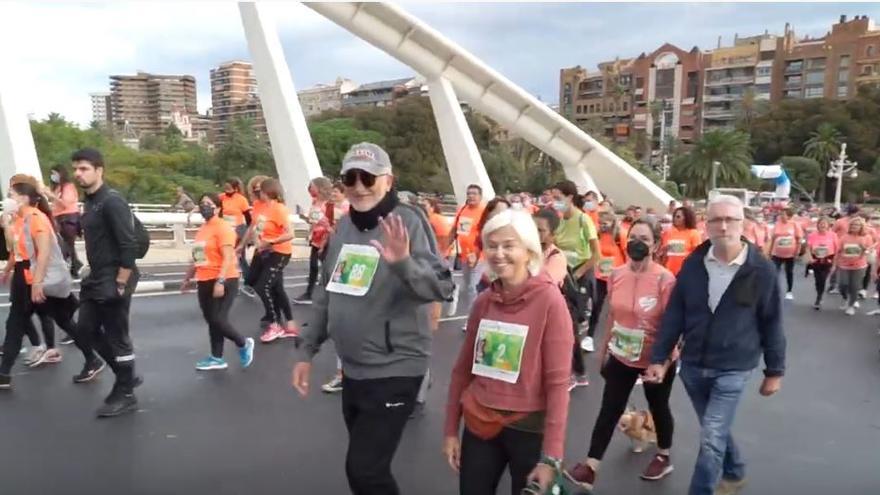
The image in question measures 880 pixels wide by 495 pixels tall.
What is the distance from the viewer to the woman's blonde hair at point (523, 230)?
2.52m

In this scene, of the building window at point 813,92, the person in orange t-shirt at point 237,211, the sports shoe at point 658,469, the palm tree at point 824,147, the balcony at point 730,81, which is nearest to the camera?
the sports shoe at point 658,469

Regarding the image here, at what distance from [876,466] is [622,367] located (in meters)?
2.02

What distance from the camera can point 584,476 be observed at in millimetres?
3889

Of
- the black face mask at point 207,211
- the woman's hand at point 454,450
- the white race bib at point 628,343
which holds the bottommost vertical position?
the woman's hand at point 454,450

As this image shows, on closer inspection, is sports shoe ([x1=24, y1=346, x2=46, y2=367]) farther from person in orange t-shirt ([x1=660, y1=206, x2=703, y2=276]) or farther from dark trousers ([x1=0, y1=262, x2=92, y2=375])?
person in orange t-shirt ([x1=660, y1=206, x2=703, y2=276])

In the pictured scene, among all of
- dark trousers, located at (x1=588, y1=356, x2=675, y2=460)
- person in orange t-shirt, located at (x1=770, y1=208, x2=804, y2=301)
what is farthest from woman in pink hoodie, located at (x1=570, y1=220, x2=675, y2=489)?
person in orange t-shirt, located at (x1=770, y1=208, x2=804, y2=301)

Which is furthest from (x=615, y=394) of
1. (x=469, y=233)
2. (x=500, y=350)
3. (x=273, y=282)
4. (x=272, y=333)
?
(x=469, y=233)

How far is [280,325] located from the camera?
7.54m

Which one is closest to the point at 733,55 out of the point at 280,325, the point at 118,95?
the point at 280,325

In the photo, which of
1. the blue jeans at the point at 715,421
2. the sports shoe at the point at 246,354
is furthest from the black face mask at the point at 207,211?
the blue jeans at the point at 715,421

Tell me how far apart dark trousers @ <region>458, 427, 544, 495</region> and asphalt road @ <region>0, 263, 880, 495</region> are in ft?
4.45

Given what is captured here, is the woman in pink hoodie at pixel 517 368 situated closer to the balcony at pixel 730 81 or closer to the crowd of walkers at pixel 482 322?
the crowd of walkers at pixel 482 322

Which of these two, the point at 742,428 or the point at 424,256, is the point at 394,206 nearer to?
the point at 424,256

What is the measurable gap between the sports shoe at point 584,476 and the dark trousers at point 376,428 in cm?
150
